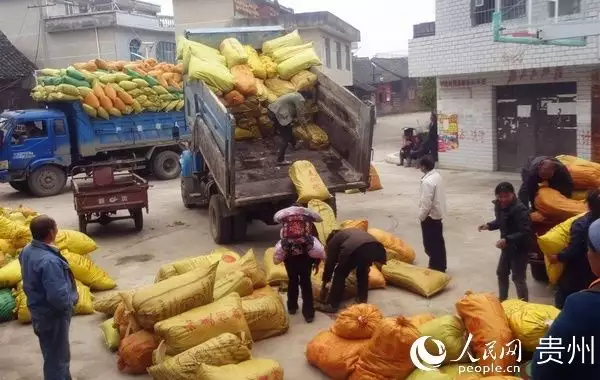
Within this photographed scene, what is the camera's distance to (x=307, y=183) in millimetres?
8016

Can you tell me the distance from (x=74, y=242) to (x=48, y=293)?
135 inches

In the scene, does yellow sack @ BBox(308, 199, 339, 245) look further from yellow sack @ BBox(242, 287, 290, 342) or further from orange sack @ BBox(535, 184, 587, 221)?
orange sack @ BBox(535, 184, 587, 221)

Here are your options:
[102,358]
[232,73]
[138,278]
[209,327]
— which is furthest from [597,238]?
[232,73]

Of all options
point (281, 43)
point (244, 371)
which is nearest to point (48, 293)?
point (244, 371)

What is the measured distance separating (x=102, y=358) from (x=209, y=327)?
1.28 metres

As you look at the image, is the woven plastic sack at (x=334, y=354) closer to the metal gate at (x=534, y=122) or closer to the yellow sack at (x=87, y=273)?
the yellow sack at (x=87, y=273)

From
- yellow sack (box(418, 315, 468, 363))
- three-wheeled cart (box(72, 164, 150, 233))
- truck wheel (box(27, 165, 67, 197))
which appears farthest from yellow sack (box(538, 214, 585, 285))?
truck wheel (box(27, 165, 67, 197))

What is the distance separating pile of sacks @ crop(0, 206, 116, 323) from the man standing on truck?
10.1 feet

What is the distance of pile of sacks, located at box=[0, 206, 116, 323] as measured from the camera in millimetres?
6312

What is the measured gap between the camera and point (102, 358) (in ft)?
17.5

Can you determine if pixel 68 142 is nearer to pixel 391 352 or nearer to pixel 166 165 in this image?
pixel 166 165

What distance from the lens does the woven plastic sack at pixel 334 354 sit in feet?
14.8

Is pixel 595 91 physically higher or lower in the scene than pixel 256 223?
higher

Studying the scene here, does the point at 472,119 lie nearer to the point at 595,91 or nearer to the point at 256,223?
the point at 595,91
